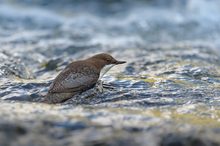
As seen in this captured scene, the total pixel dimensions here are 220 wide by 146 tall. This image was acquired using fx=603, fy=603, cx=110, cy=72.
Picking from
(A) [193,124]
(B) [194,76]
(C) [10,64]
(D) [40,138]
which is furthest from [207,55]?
(D) [40,138]

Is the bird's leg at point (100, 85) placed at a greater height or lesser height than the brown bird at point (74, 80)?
lesser

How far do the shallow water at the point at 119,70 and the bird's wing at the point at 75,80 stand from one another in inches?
8.0

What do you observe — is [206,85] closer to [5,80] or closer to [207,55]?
[5,80]

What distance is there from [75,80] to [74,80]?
0.02 m

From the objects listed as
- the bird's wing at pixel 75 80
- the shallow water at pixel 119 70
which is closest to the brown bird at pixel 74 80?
the bird's wing at pixel 75 80

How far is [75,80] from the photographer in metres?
7.62

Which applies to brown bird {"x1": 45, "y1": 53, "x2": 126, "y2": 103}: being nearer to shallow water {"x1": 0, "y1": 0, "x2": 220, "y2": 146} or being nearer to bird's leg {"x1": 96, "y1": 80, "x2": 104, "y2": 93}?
bird's leg {"x1": 96, "y1": 80, "x2": 104, "y2": 93}

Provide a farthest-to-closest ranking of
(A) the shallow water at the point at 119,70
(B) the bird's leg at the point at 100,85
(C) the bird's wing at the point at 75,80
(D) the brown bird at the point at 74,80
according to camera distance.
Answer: (B) the bird's leg at the point at 100,85
(C) the bird's wing at the point at 75,80
(D) the brown bird at the point at 74,80
(A) the shallow water at the point at 119,70

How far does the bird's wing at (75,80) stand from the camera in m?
7.48

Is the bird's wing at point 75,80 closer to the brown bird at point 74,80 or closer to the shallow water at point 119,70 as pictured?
the brown bird at point 74,80

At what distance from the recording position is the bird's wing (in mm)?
7477

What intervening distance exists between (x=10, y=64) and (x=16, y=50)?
11.1 ft

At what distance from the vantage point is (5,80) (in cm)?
848

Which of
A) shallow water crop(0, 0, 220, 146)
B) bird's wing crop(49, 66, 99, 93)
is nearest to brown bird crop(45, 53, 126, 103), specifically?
bird's wing crop(49, 66, 99, 93)
